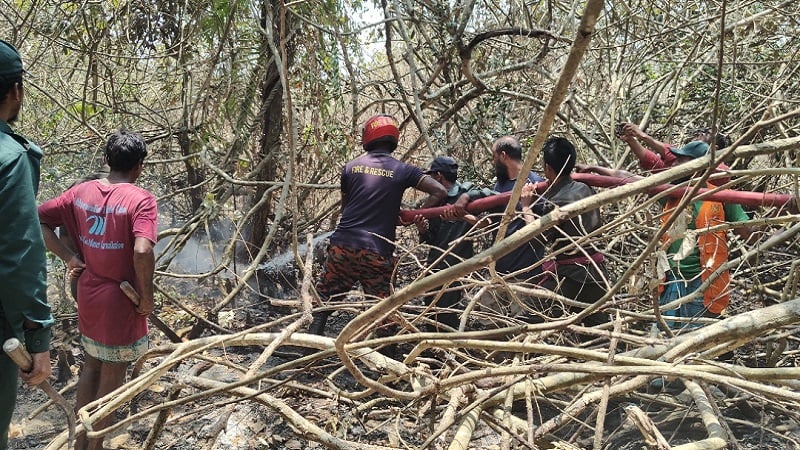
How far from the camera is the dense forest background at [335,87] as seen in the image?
4836 millimetres

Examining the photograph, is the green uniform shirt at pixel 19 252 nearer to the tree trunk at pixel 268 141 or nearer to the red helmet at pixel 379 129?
the red helmet at pixel 379 129

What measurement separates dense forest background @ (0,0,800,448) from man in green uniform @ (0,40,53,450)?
242 centimetres

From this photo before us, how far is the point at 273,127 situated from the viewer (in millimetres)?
5406

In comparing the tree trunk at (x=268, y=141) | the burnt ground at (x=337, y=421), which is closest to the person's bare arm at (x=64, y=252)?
the burnt ground at (x=337, y=421)

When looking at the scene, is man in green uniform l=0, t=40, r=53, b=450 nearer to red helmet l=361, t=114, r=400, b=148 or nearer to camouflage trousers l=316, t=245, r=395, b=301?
camouflage trousers l=316, t=245, r=395, b=301

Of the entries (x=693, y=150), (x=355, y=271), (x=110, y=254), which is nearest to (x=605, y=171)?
(x=693, y=150)

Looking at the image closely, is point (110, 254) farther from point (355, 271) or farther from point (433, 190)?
point (433, 190)

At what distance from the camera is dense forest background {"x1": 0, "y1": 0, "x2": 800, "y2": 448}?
484 cm

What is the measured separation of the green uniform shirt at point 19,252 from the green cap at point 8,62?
173 millimetres

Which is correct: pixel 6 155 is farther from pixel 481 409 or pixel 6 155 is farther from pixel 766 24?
pixel 766 24

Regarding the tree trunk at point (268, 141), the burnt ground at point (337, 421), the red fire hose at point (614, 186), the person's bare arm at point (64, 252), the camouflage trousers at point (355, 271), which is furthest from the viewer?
the tree trunk at point (268, 141)

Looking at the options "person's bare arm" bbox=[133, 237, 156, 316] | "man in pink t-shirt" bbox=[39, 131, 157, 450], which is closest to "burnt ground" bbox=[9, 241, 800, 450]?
"man in pink t-shirt" bbox=[39, 131, 157, 450]

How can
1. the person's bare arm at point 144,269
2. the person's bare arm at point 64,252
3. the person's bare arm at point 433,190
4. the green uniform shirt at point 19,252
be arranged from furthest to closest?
the person's bare arm at point 433,190
the person's bare arm at point 64,252
the person's bare arm at point 144,269
the green uniform shirt at point 19,252

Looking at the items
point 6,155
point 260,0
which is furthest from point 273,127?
point 6,155
